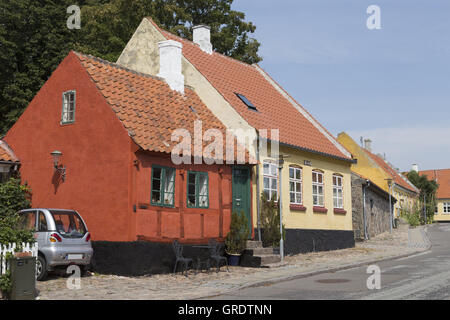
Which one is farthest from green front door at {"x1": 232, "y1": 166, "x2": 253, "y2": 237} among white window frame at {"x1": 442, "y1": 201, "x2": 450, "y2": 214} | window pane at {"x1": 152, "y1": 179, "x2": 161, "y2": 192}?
white window frame at {"x1": 442, "y1": 201, "x2": 450, "y2": 214}

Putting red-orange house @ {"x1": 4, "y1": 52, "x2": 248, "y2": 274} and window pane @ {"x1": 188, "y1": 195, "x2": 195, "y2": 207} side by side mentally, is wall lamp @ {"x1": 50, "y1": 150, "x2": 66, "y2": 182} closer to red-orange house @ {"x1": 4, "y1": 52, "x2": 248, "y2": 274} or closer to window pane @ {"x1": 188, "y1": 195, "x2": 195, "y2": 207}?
red-orange house @ {"x1": 4, "y1": 52, "x2": 248, "y2": 274}

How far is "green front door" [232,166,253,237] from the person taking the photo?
17797mm

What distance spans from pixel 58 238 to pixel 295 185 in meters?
10.7

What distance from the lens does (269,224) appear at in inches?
718

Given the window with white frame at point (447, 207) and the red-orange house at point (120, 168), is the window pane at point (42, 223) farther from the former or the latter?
the window with white frame at point (447, 207)

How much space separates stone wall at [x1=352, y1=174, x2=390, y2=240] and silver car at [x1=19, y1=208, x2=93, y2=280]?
1664 cm

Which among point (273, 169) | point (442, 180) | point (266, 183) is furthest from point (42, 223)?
point (442, 180)

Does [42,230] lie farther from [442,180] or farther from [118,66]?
[442,180]

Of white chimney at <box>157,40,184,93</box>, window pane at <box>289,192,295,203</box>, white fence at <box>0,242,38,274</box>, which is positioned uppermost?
white chimney at <box>157,40,184,93</box>

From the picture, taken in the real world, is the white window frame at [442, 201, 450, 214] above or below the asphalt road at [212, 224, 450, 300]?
above

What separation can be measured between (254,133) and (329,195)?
6.30 metres
